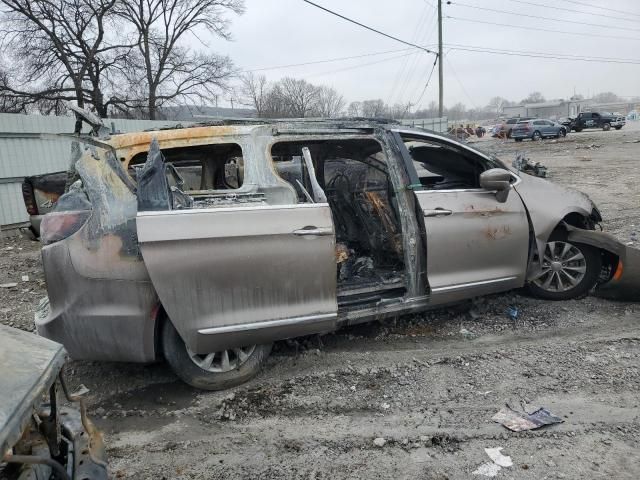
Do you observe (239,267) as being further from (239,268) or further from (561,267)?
(561,267)

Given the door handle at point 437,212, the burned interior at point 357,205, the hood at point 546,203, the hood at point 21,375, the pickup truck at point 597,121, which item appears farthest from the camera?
the pickup truck at point 597,121

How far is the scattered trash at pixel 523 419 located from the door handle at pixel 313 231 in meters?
1.55

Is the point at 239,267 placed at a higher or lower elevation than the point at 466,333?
higher

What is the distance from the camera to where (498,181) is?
4.22m

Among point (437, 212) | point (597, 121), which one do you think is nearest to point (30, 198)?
point (437, 212)

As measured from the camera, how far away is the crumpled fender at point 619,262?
4.50 m

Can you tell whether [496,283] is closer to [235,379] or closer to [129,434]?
[235,379]

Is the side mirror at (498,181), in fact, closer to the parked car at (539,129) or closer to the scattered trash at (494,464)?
the scattered trash at (494,464)

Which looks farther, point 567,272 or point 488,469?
point 567,272

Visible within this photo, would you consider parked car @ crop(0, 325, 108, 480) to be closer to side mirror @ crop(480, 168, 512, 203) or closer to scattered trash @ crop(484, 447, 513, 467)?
scattered trash @ crop(484, 447, 513, 467)

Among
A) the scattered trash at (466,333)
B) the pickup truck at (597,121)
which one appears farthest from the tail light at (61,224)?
the pickup truck at (597,121)

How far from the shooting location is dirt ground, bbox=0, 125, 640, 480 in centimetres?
270

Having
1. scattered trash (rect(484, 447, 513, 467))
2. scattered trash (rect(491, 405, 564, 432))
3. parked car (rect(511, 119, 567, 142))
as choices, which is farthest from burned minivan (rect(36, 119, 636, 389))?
parked car (rect(511, 119, 567, 142))

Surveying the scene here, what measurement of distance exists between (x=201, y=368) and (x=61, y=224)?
4.24 ft
